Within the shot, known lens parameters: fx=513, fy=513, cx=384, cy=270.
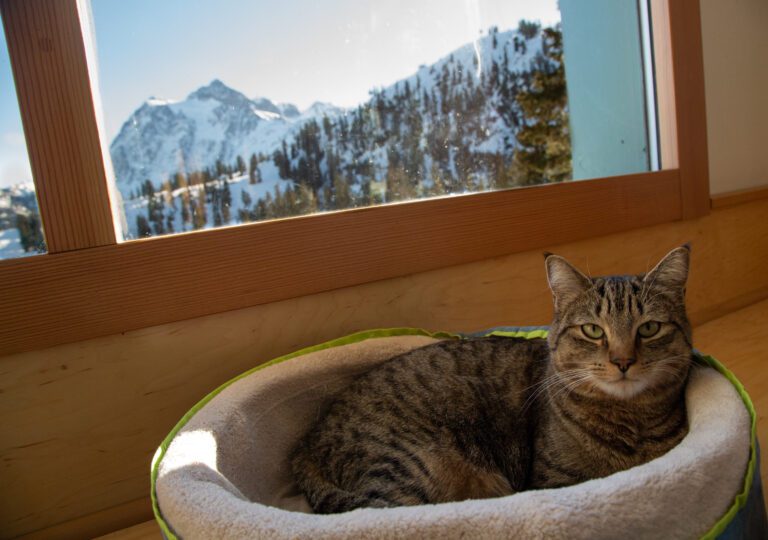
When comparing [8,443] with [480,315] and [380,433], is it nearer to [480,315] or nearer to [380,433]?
[380,433]

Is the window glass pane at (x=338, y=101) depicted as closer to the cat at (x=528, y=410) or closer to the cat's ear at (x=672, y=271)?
the cat at (x=528, y=410)

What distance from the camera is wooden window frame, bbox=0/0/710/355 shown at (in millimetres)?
1166

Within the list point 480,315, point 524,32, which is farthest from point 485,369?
point 524,32

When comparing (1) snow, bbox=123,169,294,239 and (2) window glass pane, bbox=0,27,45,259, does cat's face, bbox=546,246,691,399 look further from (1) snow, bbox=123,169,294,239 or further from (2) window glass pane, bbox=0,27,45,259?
(2) window glass pane, bbox=0,27,45,259

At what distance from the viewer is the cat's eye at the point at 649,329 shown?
1096 mm

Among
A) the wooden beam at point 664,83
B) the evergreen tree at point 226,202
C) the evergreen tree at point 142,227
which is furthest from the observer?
the wooden beam at point 664,83

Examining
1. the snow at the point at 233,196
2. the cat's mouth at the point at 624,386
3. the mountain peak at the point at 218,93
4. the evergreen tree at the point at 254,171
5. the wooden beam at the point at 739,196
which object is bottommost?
the cat's mouth at the point at 624,386

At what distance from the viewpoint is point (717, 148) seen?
7.53 ft

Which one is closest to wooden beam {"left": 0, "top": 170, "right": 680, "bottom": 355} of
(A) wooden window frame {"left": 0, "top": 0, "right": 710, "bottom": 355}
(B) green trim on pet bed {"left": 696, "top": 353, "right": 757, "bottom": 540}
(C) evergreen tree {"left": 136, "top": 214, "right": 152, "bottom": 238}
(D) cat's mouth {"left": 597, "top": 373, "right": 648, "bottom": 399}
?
(A) wooden window frame {"left": 0, "top": 0, "right": 710, "bottom": 355}

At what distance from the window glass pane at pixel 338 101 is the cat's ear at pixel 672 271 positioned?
80 cm

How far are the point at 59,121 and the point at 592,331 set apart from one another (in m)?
1.31

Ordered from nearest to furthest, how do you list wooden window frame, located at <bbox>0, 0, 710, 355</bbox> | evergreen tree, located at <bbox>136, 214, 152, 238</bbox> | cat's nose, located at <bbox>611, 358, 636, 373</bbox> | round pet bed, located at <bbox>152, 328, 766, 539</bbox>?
1. round pet bed, located at <bbox>152, 328, 766, 539</bbox>
2. cat's nose, located at <bbox>611, 358, 636, 373</bbox>
3. wooden window frame, located at <bbox>0, 0, 710, 355</bbox>
4. evergreen tree, located at <bbox>136, 214, 152, 238</bbox>

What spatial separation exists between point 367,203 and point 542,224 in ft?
2.07

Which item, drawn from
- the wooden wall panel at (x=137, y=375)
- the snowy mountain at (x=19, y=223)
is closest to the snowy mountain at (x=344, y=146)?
Result: the snowy mountain at (x=19, y=223)
